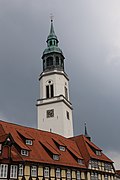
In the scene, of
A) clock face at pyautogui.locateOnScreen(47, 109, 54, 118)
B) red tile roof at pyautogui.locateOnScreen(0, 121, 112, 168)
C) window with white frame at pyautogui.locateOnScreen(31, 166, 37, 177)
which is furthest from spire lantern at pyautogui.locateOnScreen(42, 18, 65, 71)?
window with white frame at pyautogui.locateOnScreen(31, 166, 37, 177)

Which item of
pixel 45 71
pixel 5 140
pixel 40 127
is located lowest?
pixel 5 140

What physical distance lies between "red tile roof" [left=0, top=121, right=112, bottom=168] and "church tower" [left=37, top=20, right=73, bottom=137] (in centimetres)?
830

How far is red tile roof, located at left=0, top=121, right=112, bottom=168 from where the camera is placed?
37.2m

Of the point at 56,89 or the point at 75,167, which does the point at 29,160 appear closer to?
the point at 75,167

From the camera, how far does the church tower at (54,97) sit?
2393 inches

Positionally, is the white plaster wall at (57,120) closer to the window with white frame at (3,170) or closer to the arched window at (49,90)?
the arched window at (49,90)

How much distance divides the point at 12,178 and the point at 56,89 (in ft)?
110

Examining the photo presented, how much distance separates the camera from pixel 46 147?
42.2 m

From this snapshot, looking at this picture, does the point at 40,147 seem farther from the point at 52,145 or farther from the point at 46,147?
the point at 52,145

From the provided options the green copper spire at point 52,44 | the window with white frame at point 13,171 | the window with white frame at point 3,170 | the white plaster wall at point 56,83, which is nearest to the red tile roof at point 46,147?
the window with white frame at point 13,171

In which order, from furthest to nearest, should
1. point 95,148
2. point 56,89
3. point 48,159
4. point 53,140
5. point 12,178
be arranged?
1. point 56,89
2. point 95,148
3. point 53,140
4. point 48,159
5. point 12,178

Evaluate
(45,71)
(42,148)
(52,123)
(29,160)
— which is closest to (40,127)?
(52,123)

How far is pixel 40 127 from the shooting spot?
61500 mm

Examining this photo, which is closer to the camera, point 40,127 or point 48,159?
point 48,159
